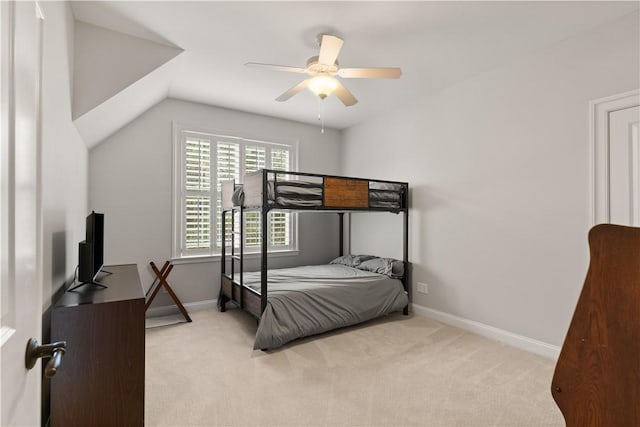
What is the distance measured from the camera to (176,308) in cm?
374

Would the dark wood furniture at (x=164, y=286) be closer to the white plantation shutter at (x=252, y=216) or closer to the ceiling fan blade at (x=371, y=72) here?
the white plantation shutter at (x=252, y=216)

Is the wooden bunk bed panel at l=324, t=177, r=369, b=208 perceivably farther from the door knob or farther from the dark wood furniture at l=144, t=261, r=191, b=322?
the door knob

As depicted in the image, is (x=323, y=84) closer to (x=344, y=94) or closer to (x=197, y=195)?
(x=344, y=94)

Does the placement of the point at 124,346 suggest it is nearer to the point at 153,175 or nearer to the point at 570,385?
the point at 570,385

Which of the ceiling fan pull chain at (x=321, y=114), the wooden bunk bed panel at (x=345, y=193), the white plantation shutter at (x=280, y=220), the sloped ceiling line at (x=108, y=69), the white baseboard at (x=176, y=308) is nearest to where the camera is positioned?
the sloped ceiling line at (x=108, y=69)

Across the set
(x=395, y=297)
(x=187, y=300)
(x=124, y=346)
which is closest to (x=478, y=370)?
(x=395, y=297)

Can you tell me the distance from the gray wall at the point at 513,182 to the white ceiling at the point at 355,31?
246mm

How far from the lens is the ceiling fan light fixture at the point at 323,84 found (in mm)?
2480

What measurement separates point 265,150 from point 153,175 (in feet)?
4.81

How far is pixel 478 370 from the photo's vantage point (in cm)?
243

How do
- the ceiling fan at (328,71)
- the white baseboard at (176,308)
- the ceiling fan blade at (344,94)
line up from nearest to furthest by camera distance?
1. the ceiling fan at (328,71)
2. the ceiling fan blade at (344,94)
3. the white baseboard at (176,308)

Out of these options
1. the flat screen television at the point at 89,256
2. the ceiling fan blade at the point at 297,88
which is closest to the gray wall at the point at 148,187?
the flat screen television at the point at 89,256

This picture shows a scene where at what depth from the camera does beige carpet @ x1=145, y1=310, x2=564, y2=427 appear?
188cm

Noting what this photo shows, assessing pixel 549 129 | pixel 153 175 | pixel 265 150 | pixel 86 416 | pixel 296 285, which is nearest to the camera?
pixel 86 416
